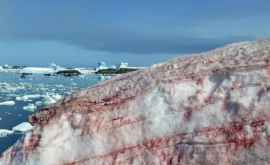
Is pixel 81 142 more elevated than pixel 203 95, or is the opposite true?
pixel 203 95

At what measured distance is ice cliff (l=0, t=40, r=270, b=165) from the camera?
401cm

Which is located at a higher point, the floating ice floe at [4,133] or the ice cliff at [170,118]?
the ice cliff at [170,118]

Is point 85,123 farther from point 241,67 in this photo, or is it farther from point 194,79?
point 241,67

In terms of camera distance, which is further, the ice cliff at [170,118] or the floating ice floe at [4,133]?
the floating ice floe at [4,133]

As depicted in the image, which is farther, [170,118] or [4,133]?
[4,133]

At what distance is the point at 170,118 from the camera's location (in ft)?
13.8

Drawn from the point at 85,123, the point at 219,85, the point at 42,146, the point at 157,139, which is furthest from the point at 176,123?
the point at 42,146

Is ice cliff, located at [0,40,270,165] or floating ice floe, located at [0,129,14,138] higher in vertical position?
ice cliff, located at [0,40,270,165]

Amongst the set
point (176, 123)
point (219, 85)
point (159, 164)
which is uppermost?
point (219, 85)

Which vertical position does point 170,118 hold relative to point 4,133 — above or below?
above

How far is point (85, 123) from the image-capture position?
14.3ft

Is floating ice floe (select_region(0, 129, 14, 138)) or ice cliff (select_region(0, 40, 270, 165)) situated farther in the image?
floating ice floe (select_region(0, 129, 14, 138))

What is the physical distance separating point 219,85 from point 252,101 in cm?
29

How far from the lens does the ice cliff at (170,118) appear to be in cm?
401
